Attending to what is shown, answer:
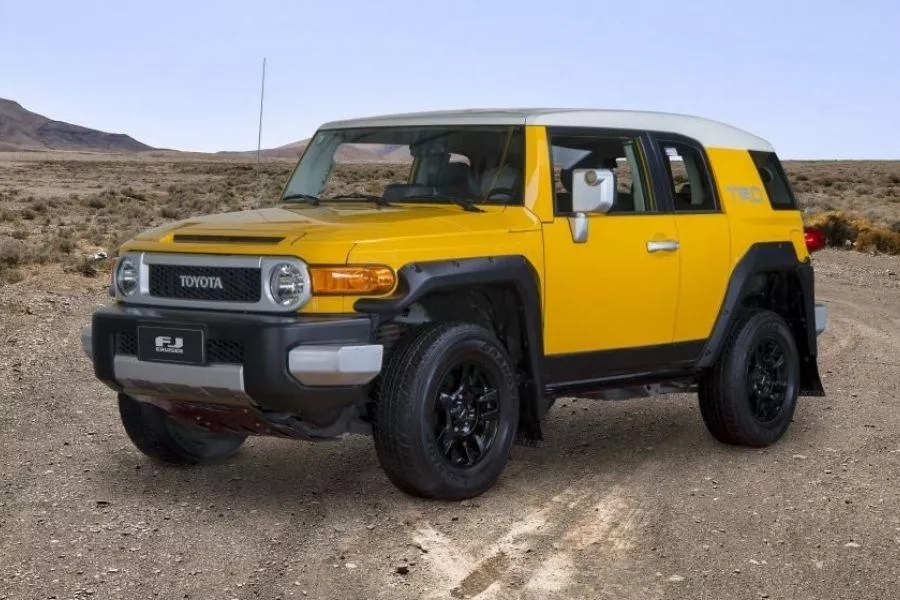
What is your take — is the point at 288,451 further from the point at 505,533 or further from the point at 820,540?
the point at 820,540

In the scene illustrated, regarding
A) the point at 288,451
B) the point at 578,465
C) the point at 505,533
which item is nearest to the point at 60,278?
the point at 288,451

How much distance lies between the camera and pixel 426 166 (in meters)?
7.19

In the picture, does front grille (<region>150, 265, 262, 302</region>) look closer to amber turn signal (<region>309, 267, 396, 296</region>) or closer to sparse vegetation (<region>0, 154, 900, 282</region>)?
amber turn signal (<region>309, 267, 396, 296</region>)

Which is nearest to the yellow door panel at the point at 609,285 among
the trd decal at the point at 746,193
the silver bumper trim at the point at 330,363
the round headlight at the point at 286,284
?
the trd decal at the point at 746,193

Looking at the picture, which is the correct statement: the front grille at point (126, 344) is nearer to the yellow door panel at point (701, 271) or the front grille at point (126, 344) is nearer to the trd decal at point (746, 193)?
the yellow door panel at point (701, 271)

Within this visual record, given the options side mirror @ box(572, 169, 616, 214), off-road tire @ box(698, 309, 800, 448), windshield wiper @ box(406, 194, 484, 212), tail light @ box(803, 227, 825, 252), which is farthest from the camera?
tail light @ box(803, 227, 825, 252)

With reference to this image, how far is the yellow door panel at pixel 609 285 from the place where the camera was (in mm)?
6734

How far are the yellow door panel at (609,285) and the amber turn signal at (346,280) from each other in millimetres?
1111

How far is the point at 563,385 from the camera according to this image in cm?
702

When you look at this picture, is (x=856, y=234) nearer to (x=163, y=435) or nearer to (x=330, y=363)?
(x=163, y=435)

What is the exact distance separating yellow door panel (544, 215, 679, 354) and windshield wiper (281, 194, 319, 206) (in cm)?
143

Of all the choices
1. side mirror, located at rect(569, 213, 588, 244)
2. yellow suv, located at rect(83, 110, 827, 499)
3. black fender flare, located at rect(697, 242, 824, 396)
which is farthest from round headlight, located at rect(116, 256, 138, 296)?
black fender flare, located at rect(697, 242, 824, 396)

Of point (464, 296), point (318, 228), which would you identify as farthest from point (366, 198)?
point (318, 228)

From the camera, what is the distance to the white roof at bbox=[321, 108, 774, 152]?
22.7 feet
